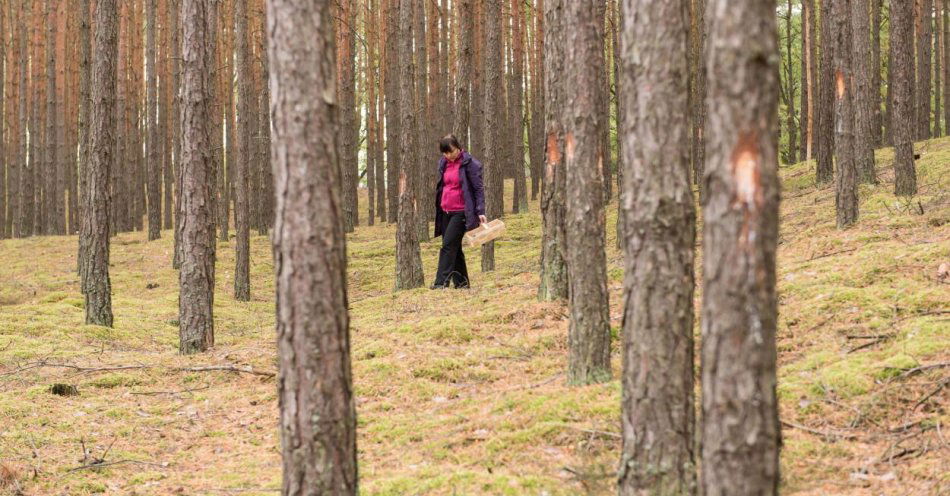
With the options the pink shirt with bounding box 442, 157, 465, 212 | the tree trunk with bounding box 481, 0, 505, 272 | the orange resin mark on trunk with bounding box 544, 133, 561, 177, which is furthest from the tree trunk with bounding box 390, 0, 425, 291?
the orange resin mark on trunk with bounding box 544, 133, 561, 177

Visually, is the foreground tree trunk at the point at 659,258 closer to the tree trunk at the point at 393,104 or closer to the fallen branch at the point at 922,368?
the fallen branch at the point at 922,368

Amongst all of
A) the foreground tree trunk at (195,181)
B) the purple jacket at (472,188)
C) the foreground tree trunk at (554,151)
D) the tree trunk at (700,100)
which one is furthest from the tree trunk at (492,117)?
the foreground tree trunk at (195,181)

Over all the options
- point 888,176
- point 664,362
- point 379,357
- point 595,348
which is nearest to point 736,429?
point 664,362

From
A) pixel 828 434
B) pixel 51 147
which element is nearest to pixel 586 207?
pixel 828 434

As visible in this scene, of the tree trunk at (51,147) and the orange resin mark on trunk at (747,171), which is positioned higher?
the tree trunk at (51,147)

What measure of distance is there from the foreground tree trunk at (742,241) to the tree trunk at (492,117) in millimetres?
10776

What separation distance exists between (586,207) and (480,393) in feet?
5.35

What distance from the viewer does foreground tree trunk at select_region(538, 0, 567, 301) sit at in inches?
307

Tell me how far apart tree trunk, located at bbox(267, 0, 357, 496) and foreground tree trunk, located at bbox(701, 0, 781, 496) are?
1.63 meters

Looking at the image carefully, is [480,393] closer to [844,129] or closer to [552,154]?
[552,154]

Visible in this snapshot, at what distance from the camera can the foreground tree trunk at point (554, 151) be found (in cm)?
781

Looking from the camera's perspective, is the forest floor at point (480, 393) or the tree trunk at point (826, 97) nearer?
the forest floor at point (480, 393)

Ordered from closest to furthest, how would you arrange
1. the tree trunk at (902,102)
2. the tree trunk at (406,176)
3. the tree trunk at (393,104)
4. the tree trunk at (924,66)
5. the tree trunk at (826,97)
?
1. the tree trunk at (902,102)
2. the tree trunk at (406,176)
3. the tree trunk at (826,97)
4. the tree trunk at (393,104)
5. the tree trunk at (924,66)

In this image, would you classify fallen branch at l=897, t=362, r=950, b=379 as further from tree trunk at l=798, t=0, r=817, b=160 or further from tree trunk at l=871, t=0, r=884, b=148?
tree trunk at l=798, t=0, r=817, b=160
